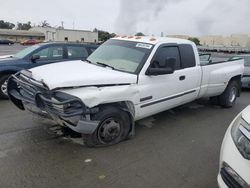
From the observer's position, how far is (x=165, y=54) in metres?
5.30

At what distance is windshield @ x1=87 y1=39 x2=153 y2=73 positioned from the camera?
15.9ft

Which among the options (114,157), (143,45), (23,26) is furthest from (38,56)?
(23,26)

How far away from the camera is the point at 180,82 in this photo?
215 inches

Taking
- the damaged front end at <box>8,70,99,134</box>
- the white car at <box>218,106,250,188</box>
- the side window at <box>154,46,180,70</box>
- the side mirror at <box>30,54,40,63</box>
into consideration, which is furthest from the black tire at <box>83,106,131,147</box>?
the side mirror at <box>30,54,40,63</box>

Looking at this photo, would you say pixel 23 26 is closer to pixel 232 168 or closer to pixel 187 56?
pixel 187 56

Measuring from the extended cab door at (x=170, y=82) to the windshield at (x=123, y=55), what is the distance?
0.22 m

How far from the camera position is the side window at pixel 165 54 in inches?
200

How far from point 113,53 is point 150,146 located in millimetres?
1997

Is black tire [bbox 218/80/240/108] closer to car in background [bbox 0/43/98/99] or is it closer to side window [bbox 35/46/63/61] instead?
car in background [bbox 0/43/98/99]

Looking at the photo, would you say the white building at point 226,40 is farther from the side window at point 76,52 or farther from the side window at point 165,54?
the side window at point 165,54

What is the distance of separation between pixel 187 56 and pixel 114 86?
2309 mm

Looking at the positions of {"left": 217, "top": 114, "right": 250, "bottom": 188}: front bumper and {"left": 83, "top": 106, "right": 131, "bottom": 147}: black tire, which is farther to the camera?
{"left": 83, "top": 106, "right": 131, "bottom": 147}: black tire

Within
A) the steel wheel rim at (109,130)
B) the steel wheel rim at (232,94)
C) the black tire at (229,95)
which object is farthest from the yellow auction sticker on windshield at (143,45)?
the steel wheel rim at (232,94)

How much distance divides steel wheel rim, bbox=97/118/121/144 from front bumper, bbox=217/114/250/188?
2030 millimetres
